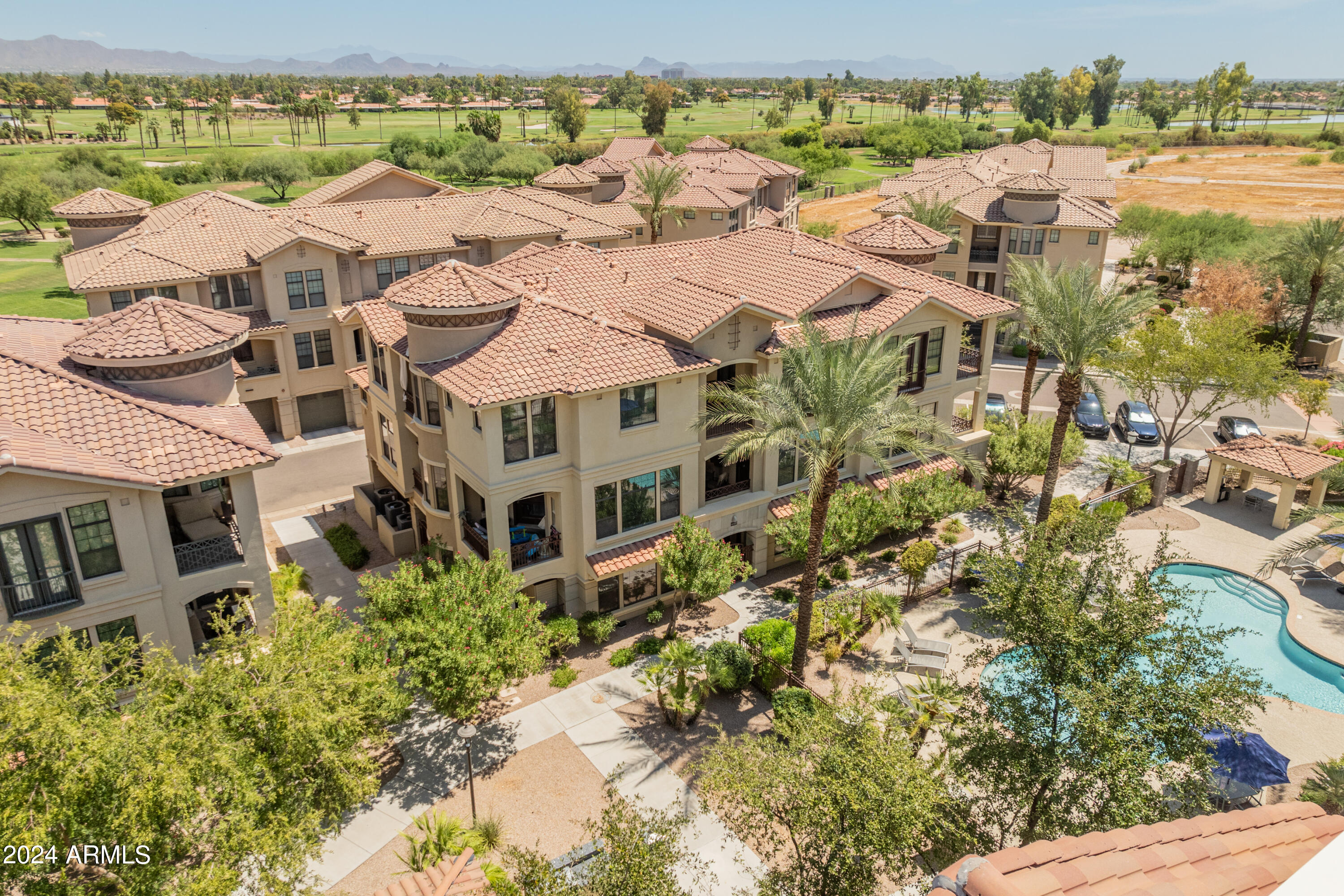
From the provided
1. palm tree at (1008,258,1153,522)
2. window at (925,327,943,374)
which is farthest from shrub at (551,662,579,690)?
palm tree at (1008,258,1153,522)

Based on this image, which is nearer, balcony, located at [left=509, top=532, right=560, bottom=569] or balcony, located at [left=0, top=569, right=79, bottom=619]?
balcony, located at [left=0, top=569, right=79, bottom=619]

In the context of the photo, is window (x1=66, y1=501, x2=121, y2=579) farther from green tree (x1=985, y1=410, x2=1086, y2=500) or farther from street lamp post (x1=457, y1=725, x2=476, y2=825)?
green tree (x1=985, y1=410, x2=1086, y2=500)

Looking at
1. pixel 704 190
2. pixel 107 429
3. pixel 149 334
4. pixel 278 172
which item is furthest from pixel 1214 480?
pixel 278 172

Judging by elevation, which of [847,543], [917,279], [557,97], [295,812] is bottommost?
[847,543]

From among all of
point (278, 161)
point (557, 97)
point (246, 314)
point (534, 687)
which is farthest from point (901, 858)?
point (557, 97)

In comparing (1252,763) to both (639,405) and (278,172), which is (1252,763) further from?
(278,172)

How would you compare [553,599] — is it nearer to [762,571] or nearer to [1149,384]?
[762,571]
